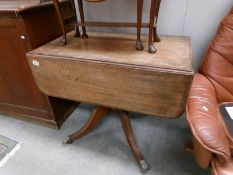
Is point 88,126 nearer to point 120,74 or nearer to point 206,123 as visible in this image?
point 120,74

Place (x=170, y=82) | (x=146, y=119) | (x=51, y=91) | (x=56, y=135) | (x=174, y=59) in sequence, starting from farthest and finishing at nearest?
(x=146, y=119)
(x=56, y=135)
(x=51, y=91)
(x=174, y=59)
(x=170, y=82)

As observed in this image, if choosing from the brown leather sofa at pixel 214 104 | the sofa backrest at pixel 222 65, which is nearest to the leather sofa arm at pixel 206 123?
the brown leather sofa at pixel 214 104

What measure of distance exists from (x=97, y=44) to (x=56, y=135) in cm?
88

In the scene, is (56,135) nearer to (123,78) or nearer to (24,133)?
(24,133)

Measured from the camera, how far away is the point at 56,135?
1.63 metres

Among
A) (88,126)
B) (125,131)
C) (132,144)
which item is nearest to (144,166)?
(132,144)

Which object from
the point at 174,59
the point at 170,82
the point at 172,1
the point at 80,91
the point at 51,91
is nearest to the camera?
the point at 170,82

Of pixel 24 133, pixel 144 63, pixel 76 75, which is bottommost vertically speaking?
pixel 24 133

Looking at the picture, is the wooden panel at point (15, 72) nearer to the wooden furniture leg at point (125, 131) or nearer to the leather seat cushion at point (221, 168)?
the wooden furniture leg at point (125, 131)

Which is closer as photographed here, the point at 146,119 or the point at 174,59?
the point at 174,59

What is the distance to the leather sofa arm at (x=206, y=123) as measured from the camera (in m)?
0.80

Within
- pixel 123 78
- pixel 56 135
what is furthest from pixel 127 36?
pixel 56 135

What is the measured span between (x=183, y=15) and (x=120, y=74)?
768mm

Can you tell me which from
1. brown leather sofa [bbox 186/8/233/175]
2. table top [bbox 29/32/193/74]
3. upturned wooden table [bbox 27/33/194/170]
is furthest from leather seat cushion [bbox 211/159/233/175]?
table top [bbox 29/32/193/74]
